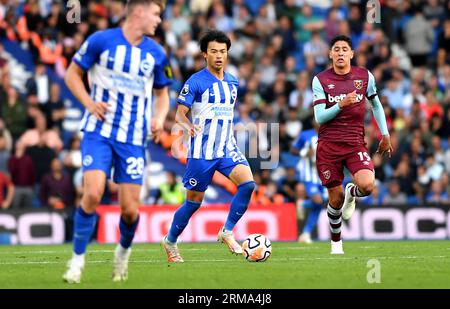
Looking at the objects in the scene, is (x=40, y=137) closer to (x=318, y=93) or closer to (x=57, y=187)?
(x=57, y=187)

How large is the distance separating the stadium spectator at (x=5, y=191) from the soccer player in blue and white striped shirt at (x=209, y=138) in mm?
8615

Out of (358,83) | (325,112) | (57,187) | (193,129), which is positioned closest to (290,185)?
(57,187)

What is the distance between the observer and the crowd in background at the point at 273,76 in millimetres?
22375

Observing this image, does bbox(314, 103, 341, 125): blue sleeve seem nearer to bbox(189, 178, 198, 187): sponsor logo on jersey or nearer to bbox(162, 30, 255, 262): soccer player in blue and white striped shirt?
bbox(162, 30, 255, 262): soccer player in blue and white striped shirt

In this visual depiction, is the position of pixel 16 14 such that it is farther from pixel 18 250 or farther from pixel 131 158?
pixel 131 158

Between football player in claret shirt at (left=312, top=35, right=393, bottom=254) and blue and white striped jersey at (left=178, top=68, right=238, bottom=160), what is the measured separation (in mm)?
1183

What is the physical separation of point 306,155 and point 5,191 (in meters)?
5.97

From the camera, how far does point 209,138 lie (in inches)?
539

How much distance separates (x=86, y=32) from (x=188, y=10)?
3661 millimetres

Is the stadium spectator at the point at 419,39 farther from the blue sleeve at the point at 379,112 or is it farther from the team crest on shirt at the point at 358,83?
the team crest on shirt at the point at 358,83

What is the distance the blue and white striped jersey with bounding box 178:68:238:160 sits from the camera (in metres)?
13.7

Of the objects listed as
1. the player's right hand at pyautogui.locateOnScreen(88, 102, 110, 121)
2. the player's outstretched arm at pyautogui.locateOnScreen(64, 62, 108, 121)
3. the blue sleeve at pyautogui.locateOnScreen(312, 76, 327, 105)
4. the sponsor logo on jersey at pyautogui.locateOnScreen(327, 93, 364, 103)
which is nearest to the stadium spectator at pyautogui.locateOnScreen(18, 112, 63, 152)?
the blue sleeve at pyautogui.locateOnScreen(312, 76, 327, 105)

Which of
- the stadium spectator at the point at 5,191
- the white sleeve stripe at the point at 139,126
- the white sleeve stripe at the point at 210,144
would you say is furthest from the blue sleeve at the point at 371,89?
the stadium spectator at the point at 5,191

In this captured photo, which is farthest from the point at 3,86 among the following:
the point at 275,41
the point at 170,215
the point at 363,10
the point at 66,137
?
the point at 363,10
